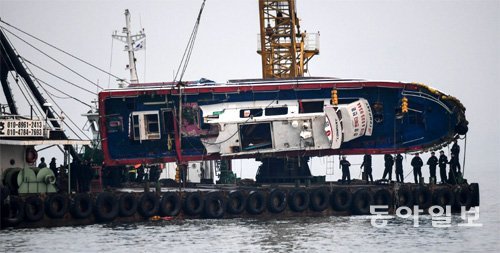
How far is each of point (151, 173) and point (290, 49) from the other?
14082mm

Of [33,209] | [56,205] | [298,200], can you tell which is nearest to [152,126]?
[298,200]

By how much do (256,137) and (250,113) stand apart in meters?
1.21

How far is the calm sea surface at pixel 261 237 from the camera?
147 ft

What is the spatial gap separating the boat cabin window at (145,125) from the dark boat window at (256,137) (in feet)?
13.3

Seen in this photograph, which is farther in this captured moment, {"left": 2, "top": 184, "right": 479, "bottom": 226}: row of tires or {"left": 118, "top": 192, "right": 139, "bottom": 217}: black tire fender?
{"left": 118, "top": 192, "right": 139, "bottom": 217}: black tire fender

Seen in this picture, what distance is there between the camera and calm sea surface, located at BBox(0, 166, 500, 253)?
4491 centimetres

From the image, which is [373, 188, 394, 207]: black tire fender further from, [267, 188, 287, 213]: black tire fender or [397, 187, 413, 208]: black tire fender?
[267, 188, 287, 213]: black tire fender

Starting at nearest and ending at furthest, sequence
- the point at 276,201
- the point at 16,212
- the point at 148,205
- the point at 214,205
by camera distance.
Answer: the point at 16,212 → the point at 148,205 → the point at 214,205 → the point at 276,201

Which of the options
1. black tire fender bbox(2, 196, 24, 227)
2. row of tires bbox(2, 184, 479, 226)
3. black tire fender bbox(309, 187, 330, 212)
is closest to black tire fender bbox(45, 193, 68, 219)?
row of tires bbox(2, 184, 479, 226)

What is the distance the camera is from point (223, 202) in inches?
2096

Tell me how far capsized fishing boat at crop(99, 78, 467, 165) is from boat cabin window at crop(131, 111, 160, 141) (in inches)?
1.8

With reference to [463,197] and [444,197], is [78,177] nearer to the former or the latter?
[444,197]

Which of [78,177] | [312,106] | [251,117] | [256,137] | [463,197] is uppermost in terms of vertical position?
[312,106]

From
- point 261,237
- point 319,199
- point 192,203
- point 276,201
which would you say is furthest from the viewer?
point 319,199
